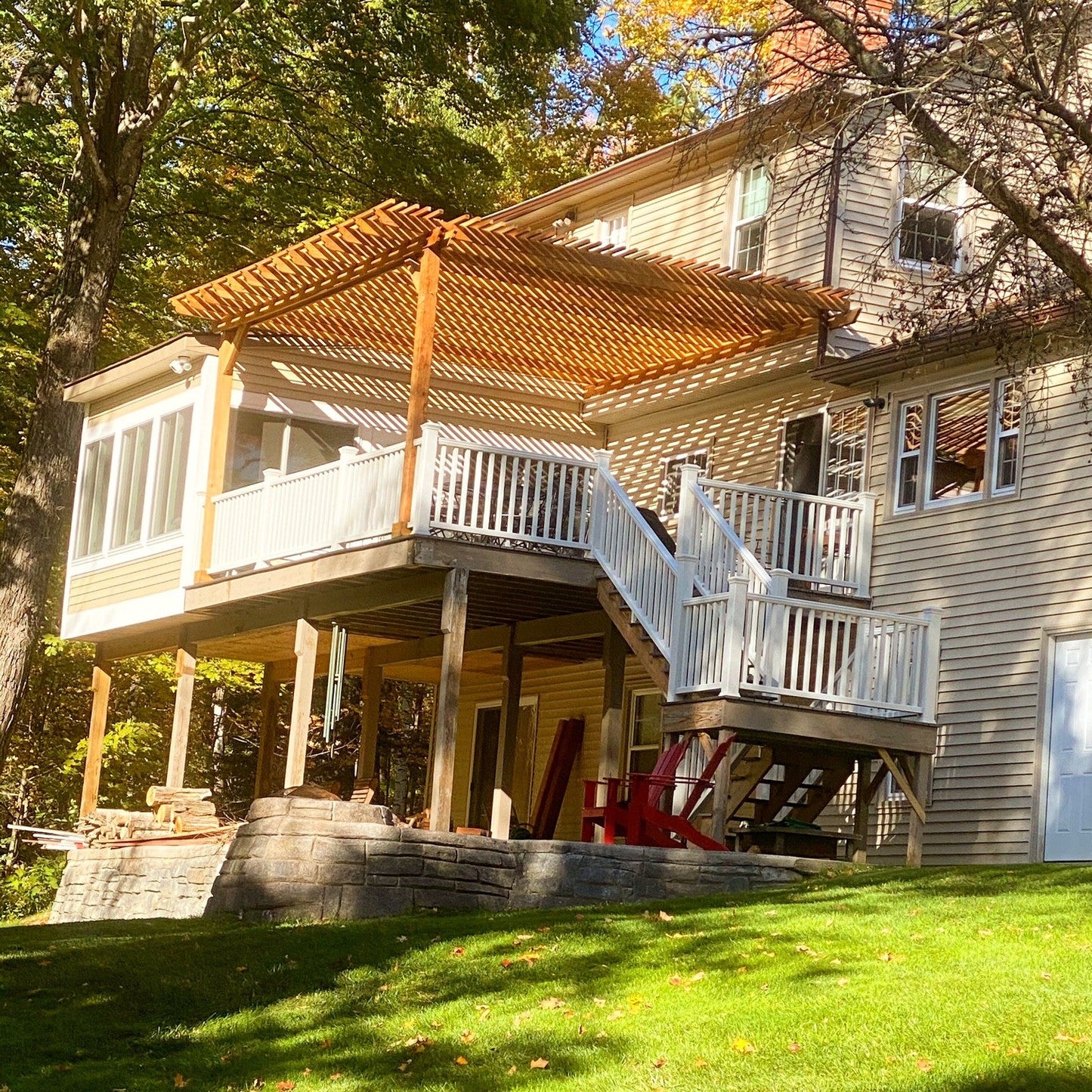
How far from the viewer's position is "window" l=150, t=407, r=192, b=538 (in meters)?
22.2

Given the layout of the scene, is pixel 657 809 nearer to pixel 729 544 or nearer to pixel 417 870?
pixel 417 870

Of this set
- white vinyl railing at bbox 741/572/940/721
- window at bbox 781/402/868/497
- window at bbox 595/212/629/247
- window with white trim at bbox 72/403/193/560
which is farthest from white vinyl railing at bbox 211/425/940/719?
window at bbox 595/212/629/247

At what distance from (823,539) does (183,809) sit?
810 cm

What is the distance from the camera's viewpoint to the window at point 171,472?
72.8 feet

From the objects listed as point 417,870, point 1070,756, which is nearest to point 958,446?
point 1070,756

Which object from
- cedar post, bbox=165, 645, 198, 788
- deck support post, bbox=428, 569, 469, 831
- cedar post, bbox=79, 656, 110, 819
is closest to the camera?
deck support post, bbox=428, 569, 469, 831

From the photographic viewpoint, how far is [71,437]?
24.3 meters

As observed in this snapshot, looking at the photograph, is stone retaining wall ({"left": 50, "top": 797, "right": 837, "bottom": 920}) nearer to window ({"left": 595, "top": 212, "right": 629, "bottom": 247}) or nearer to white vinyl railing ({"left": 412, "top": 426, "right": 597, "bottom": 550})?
white vinyl railing ({"left": 412, "top": 426, "right": 597, "bottom": 550})

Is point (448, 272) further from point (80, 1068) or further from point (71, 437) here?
point (80, 1068)

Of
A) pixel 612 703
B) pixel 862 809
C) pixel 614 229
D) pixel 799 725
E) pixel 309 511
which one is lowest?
pixel 862 809

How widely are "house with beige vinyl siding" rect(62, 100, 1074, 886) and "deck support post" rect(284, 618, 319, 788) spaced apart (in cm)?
5

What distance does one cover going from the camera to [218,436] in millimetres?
21016

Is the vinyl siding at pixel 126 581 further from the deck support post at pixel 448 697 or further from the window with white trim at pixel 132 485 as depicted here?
the deck support post at pixel 448 697

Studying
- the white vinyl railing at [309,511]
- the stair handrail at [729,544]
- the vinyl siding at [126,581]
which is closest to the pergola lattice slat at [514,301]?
the white vinyl railing at [309,511]
